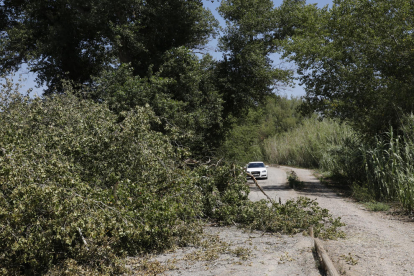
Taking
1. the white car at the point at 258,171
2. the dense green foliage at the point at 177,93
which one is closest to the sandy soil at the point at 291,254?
the dense green foliage at the point at 177,93

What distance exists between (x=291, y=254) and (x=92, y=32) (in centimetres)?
1695

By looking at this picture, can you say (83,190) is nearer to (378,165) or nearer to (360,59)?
(378,165)

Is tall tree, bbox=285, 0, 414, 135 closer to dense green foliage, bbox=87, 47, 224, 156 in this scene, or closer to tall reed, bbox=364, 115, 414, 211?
tall reed, bbox=364, 115, 414, 211

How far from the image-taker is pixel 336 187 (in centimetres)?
2131

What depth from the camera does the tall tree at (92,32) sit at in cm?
1875

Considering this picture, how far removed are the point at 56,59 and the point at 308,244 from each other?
52.1 feet

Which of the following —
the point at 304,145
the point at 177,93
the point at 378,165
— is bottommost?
the point at 378,165

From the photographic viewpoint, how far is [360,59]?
18953mm

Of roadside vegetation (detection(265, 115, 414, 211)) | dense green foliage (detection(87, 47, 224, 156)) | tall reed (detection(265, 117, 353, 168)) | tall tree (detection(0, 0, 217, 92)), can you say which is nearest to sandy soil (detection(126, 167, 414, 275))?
roadside vegetation (detection(265, 115, 414, 211))

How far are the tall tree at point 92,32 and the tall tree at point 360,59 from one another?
5.90 metres

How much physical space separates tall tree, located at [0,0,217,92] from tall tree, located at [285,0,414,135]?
232 inches

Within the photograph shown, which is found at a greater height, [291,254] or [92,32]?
[92,32]

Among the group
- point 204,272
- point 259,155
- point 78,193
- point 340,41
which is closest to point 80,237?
point 78,193

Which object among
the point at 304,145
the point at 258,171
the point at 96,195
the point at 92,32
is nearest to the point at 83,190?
the point at 96,195
